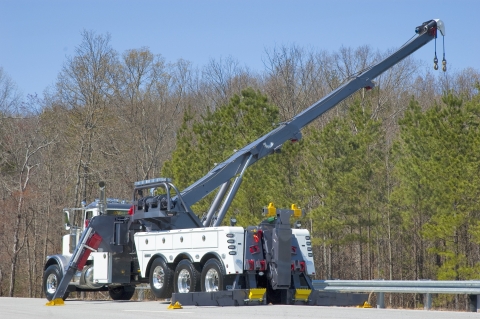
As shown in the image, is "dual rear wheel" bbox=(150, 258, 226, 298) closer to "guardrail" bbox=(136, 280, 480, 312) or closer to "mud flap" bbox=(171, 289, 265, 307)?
"mud flap" bbox=(171, 289, 265, 307)

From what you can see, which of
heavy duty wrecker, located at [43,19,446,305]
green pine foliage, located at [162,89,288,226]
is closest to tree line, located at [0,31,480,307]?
green pine foliage, located at [162,89,288,226]

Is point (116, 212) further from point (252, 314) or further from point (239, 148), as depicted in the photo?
point (239, 148)

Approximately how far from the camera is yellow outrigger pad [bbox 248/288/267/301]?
15.7 m

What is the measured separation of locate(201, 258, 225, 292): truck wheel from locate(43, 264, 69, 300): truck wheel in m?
5.57

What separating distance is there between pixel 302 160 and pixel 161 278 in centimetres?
1748

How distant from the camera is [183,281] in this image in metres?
17.4

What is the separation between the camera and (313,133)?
32.9 meters

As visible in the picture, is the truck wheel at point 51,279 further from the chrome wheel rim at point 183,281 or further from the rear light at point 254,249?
the rear light at point 254,249

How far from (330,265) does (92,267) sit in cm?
1629

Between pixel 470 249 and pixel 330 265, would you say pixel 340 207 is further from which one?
pixel 470 249

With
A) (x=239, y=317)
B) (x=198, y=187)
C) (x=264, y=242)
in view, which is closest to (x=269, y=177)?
(x=198, y=187)

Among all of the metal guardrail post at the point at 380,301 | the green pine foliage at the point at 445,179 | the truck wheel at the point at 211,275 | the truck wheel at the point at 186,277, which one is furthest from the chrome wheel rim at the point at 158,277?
the green pine foliage at the point at 445,179

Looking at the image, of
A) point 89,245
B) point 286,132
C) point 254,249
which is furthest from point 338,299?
point 89,245

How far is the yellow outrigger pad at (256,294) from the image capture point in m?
15.7
